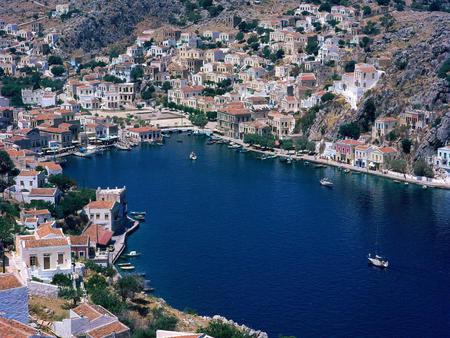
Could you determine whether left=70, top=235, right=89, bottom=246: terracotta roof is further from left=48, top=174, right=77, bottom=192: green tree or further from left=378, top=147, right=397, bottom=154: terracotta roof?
left=378, top=147, right=397, bottom=154: terracotta roof

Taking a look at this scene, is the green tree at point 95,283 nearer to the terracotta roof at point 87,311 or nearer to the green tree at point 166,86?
the terracotta roof at point 87,311

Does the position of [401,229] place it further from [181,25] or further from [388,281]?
[181,25]

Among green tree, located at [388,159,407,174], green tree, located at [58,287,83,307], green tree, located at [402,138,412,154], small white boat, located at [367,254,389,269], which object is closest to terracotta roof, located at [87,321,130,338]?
green tree, located at [58,287,83,307]

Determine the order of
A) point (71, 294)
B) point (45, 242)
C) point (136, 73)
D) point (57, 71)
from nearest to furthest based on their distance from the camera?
1. point (71, 294)
2. point (45, 242)
3. point (136, 73)
4. point (57, 71)

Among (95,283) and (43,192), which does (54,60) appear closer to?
(43,192)

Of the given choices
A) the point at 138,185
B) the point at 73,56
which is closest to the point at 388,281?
the point at 138,185

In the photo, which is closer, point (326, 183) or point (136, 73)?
point (326, 183)

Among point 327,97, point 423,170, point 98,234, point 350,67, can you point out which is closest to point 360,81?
point 327,97

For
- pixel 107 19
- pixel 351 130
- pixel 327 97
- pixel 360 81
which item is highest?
pixel 107 19
